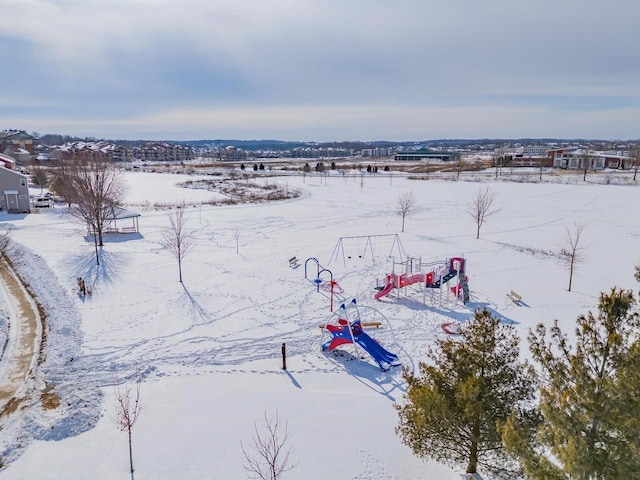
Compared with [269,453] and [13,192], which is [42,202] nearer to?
[13,192]

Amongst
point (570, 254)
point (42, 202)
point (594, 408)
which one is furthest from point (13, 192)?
point (594, 408)

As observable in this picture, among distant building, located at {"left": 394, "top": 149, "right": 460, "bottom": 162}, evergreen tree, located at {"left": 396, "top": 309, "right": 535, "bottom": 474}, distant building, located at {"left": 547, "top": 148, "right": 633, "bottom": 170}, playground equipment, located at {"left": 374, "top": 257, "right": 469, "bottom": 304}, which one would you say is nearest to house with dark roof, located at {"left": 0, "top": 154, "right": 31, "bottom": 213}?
playground equipment, located at {"left": 374, "top": 257, "right": 469, "bottom": 304}

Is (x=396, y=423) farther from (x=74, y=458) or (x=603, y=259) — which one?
(x=603, y=259)

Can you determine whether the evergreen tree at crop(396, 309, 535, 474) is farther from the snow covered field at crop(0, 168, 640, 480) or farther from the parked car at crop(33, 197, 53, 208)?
the parked car at crop(33, 197, 53, 208)

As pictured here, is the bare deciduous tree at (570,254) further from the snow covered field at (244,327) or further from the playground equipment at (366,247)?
the playground equipment at (366,247)

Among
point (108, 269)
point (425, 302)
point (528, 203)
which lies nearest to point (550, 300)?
point (425, 302)
